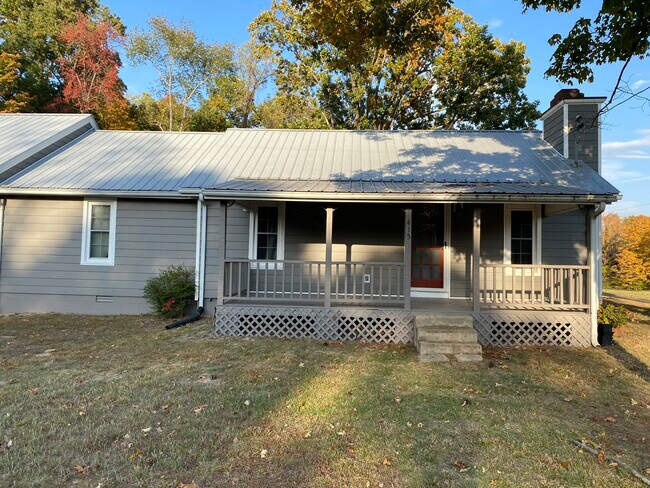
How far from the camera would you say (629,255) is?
1909 centimetres

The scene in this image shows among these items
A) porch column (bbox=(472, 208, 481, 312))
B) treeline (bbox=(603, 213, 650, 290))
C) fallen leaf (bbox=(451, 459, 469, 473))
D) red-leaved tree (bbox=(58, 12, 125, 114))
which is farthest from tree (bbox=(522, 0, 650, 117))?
red-leaved tree (bbox=(58, 12, 125, 114))

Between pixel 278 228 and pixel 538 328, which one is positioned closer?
pixel 538 328

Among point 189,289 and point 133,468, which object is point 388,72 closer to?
point 189,289

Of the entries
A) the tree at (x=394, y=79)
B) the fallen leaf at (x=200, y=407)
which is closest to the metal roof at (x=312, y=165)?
the fallen leaf at (x=200, y=407)

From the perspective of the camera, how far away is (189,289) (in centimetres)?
934

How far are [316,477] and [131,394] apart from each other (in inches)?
105

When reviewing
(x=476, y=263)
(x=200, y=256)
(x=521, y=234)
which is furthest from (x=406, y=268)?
(x=200, y=256)

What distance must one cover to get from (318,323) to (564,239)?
6.07 m

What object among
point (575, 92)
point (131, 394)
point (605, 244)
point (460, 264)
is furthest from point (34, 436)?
point (605, 244)

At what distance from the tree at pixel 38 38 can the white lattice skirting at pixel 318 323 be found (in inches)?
1040

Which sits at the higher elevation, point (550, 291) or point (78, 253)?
point (78, 253)

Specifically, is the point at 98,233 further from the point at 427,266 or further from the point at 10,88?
the point at 10,88

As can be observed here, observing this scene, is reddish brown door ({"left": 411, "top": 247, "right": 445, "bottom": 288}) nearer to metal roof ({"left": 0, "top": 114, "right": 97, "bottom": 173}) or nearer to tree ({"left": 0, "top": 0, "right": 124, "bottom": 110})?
metal roof ({"left": 0, "top": 114, "right": 97, "bottom": 173})

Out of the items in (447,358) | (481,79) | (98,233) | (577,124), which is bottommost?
(447,358)
